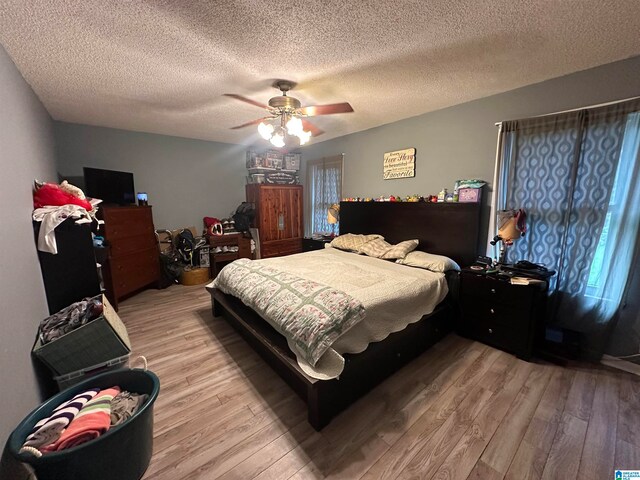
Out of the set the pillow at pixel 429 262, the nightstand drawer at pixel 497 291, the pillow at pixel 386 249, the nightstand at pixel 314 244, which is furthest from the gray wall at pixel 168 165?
the nightstand drawer at pixel 497 291

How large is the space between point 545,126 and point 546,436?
2.49m

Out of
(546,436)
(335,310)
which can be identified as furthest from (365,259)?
(546,436)

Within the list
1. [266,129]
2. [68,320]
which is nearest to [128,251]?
[68,320]

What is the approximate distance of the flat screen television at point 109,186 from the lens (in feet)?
10.7

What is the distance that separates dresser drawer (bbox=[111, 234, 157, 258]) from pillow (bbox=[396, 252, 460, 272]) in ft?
12.0

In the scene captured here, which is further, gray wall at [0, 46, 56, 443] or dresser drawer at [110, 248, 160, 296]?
dresser drawer at [110, 248, 160, 296]

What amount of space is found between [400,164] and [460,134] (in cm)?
81

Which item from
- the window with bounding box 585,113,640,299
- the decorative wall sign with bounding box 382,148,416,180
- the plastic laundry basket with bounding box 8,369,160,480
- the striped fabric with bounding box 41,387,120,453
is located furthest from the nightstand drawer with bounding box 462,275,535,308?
the striped fabric with bounding box 41,387,120,453

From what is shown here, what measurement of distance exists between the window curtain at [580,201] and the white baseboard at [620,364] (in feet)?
0.24

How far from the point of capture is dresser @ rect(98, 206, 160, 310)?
3.22 metres

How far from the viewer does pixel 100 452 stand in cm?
100

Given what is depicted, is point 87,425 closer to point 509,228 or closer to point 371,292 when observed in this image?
point 371,292

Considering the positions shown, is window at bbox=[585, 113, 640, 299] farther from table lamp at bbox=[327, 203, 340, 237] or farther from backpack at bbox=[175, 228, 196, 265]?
backpack at bbox=[175, 228, 196, 265]

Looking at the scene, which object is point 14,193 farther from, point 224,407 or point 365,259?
point 365,259
